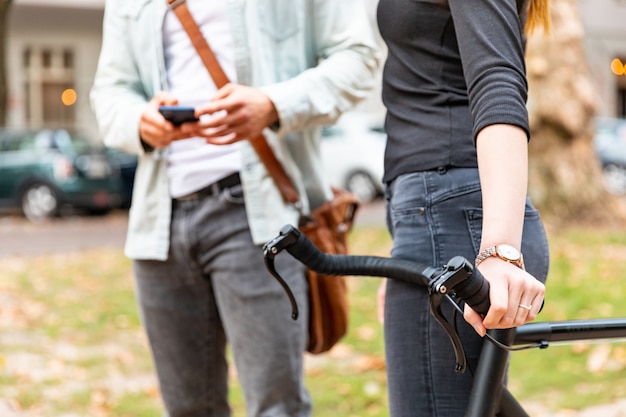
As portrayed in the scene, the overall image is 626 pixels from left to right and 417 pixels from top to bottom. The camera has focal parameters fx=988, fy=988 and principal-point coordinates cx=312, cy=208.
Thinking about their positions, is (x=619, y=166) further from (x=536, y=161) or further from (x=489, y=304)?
(x=489, y=304)

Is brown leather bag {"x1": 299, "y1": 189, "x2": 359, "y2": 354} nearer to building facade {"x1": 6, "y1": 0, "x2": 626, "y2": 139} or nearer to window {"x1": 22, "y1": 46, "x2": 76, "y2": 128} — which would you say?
building facade {"x1": 6, "y1": 0, "x2": 626, "y2": 139}

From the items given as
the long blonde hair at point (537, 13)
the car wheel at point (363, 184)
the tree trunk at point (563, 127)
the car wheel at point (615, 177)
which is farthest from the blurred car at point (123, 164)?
the long blonde hair at point (537, 13)

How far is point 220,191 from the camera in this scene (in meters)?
2.57

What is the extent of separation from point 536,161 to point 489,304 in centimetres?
1104

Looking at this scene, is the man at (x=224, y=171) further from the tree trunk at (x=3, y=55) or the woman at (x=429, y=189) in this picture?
the tree trunk at (x=3, y=55)

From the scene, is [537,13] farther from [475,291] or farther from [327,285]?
[327,285]

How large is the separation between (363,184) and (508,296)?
17.5 meters

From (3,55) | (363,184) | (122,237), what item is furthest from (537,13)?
(363,184)

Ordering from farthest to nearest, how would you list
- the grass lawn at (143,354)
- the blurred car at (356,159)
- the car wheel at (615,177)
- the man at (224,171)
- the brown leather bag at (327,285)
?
the car wheel at (615,177) < the blurred car at (356,159) < the grass lawn at (143,354) < the brown leather bag at (327,285) < the man at (224,171)

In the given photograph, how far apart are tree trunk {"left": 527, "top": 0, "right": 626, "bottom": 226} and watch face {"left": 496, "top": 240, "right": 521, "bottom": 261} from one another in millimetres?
10485

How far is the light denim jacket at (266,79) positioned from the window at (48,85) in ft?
82.2

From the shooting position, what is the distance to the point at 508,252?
1511 millimetres

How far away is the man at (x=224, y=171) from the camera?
2.54 metres

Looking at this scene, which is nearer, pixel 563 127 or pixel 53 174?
pixel 563 127
